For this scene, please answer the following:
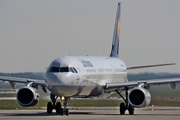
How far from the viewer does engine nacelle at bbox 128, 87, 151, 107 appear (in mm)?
44500

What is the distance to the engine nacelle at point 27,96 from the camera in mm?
44938

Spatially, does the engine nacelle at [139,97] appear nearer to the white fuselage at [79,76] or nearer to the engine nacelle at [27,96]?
the white fuselage at [79,76]

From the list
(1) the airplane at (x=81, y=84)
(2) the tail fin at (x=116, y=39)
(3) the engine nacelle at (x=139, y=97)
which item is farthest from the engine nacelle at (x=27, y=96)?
(2) the tail fin at (x=116, y=39)

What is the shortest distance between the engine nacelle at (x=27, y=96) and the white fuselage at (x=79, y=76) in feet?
9.25

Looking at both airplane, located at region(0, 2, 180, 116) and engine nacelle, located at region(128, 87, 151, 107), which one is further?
engine nacelle, located at region(128, 87, 151, 107)

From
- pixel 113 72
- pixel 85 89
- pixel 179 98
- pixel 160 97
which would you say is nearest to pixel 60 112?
pixel 85 89

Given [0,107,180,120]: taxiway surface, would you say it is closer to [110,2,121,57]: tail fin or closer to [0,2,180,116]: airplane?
[0,2,180,116]: airplane

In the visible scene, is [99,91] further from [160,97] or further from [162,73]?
[162,73]

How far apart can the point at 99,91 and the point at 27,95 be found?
5.06 m

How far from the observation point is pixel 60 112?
45062 millimetres

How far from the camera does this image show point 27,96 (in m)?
45.3

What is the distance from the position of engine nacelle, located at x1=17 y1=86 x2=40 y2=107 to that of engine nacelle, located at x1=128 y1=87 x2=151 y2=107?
608cm

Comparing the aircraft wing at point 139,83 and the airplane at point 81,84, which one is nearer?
the airplane at point 81,84

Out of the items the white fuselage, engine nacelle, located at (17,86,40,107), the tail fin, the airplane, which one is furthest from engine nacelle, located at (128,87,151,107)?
the tail fin
